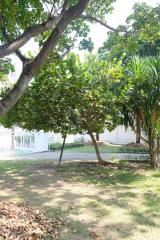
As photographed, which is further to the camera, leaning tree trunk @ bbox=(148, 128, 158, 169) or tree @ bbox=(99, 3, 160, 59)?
leaning tree trunk @ bbox=(148, 128, 158, 169)

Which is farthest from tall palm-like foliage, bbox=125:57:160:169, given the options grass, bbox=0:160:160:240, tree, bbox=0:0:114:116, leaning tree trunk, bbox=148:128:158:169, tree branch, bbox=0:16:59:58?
tree branch, bbox=0:16:59:58

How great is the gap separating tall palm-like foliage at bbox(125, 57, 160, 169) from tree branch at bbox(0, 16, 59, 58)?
552 cm

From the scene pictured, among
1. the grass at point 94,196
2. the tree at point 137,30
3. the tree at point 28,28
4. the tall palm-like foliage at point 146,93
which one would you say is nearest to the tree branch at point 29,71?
the tree at point 28,28

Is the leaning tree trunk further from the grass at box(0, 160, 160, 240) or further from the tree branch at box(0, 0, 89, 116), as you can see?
the tree branch at box(0, 0, 89, 116)

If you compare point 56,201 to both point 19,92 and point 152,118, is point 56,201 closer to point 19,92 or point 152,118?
point 19,92

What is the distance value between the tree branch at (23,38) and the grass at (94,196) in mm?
2760

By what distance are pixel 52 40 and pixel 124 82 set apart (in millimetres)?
6441

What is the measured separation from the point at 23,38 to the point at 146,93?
265 inches

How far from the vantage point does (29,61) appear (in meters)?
5.55

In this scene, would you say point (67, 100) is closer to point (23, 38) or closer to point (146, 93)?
point (146, 93)

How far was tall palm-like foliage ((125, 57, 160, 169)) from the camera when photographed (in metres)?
11.4

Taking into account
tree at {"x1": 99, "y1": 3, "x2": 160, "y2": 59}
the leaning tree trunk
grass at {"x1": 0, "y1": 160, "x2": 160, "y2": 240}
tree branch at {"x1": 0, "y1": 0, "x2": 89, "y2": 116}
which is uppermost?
tree at {"x1": 99, "y1": 3, "x2": 160, "y2": 59}

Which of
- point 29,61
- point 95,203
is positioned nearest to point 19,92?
point 29,61

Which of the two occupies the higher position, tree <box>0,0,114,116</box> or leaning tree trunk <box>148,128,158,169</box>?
tree <box>0,0,114,116</box>
